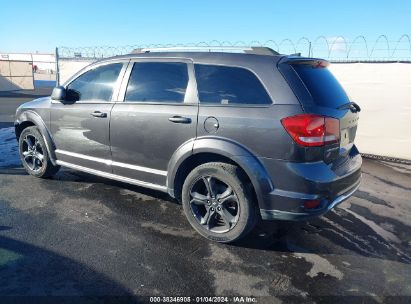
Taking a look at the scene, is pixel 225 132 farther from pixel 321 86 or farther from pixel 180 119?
pixel 321 86

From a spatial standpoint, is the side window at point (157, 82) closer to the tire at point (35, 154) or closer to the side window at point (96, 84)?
the side window at point (96, 84)

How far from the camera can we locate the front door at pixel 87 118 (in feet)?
14.4

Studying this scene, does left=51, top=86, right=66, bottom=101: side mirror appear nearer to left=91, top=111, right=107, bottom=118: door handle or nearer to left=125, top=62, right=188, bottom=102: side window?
left=91, top=111, right=107, bottom=118: door handle

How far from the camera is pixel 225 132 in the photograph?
11.3 feet

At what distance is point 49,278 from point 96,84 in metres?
2.54

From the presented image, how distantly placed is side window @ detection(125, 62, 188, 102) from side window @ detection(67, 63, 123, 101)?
0.32m

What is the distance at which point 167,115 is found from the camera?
3812 mm

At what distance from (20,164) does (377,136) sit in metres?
6.75

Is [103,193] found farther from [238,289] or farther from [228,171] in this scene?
[238,289]

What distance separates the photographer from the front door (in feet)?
14.4

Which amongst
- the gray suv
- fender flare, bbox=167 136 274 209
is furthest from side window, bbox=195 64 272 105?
fender flare, bbox=167 136 274 209

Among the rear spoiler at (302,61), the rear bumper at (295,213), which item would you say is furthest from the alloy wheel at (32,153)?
the rear spoiler at (302,61)

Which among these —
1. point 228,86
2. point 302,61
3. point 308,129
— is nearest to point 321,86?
point 302,61

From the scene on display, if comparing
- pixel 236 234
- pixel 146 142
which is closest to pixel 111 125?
pixel 146 142
